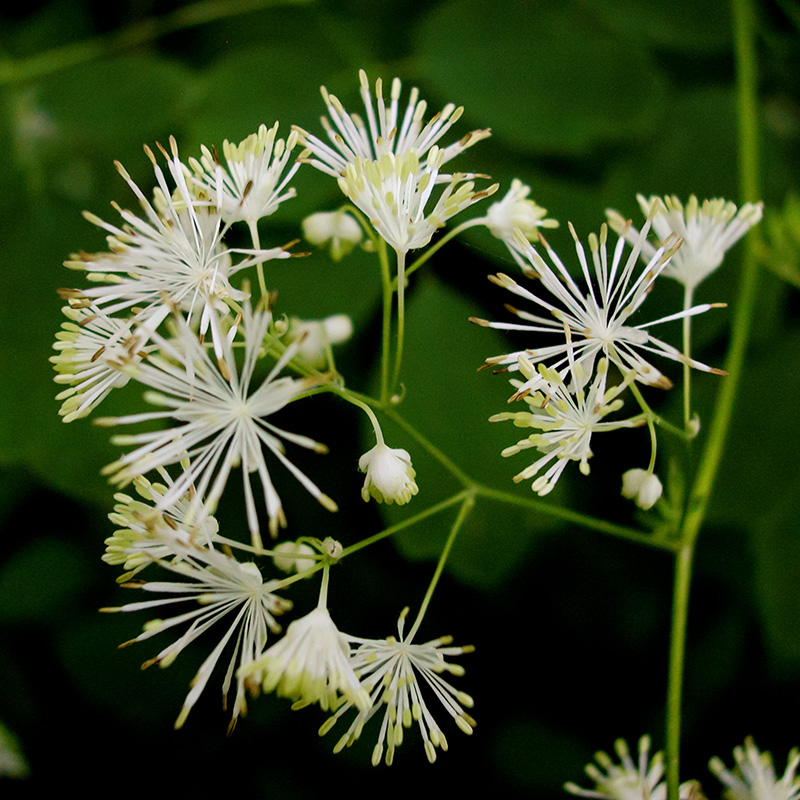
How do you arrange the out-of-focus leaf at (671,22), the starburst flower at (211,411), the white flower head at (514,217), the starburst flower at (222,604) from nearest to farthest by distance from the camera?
the starburst flower at (211,411)
the starburst flower at (222,604)
the white flower head at (514,217)
the out-of-focus leaf at (671,22)

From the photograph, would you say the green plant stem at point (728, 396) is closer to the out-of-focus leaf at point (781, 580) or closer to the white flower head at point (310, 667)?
the out-of-focus leaf at point (781, 580)

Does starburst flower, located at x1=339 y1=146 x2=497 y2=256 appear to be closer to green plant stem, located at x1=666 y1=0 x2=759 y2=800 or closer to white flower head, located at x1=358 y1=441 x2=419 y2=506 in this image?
white flower head, located at x1=358 y1=441 x2=419 y2=506

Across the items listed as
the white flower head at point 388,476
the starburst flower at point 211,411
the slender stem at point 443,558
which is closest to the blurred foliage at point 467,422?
the slender stem at point 443,558

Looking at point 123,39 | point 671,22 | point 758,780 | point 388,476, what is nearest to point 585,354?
point 388,476

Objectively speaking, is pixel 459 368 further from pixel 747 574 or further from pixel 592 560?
pixel 747 574

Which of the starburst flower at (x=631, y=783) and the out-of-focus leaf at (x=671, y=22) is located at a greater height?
the out-of-focus leaf at (x=671, y=22)
